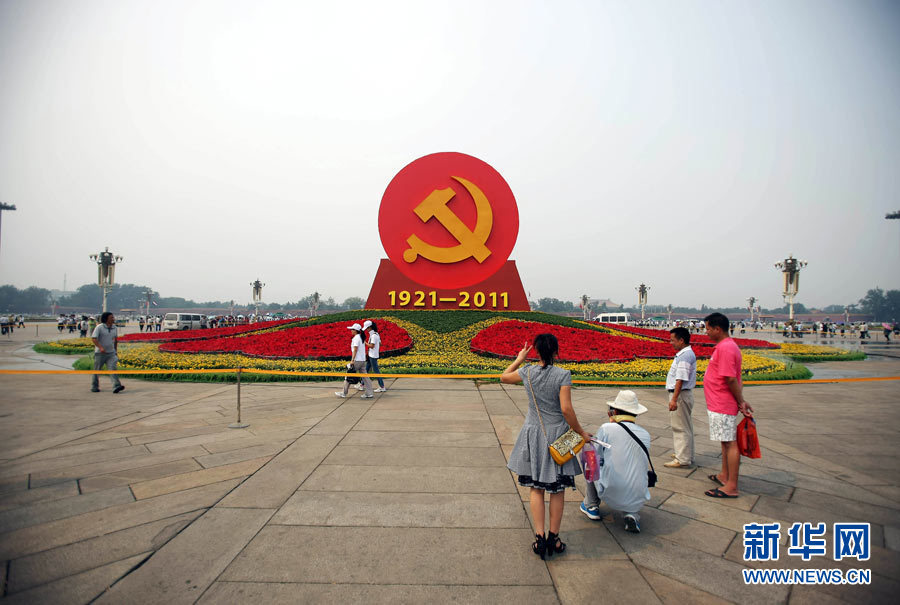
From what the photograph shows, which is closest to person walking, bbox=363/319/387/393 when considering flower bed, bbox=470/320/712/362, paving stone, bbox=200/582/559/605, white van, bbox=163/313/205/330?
flower bed, bbox=470/320/712/362

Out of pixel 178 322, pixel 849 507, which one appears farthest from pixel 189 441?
pixel 178 322

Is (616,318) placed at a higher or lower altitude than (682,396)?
higher

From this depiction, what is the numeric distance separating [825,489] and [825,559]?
60.1 inches

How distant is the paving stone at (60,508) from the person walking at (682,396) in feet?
18.2

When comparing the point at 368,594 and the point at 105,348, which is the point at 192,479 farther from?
the point at 105,348

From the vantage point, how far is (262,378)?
35.9 feet

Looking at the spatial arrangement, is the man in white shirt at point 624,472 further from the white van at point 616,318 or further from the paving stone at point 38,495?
the white van at point 616,318

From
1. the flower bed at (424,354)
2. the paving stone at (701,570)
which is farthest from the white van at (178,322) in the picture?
the paving stone at (701,570)

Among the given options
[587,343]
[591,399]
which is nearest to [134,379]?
[591,399]

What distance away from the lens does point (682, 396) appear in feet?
16.8

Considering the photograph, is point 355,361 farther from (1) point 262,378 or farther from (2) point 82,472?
(2) point 82,472

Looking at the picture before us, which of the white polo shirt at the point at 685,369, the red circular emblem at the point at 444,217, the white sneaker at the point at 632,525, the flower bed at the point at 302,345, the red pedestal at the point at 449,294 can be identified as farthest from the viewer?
the red pedestal at the point at 449,294

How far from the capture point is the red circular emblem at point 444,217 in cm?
1967

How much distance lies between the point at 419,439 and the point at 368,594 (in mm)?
3267
